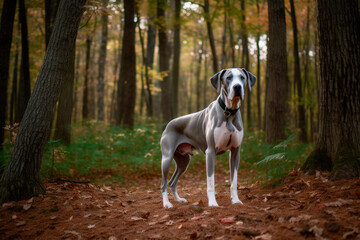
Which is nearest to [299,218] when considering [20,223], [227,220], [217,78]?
[227,220]

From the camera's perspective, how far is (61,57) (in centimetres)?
552

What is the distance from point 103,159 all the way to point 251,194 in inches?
226

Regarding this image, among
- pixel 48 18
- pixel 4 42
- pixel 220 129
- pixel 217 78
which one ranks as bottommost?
pixel 220 129

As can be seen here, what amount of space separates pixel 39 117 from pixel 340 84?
5.54 meters

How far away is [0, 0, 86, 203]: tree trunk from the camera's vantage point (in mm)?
5039

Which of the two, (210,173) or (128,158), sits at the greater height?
(210,173)

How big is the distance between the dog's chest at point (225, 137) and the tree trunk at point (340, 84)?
1.80m

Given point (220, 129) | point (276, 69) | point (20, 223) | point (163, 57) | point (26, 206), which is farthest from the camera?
point (163, 57)

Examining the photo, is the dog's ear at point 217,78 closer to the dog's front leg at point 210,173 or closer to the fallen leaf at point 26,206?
the dog's front leg at point 210,173

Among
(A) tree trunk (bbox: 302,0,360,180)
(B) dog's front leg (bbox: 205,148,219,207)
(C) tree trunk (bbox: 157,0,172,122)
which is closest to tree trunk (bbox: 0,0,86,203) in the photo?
(B) dog's front leg (bbox: 205,148,219,207)

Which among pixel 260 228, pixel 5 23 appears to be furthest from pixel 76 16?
pixel 260 228

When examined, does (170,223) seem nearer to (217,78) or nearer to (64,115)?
(217,78)

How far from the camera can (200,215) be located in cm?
399

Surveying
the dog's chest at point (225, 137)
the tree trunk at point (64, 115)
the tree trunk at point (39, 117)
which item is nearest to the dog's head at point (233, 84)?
the dog's chest at point (225, 137)
